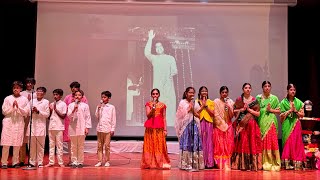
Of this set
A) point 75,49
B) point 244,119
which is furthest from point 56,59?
point 244,119

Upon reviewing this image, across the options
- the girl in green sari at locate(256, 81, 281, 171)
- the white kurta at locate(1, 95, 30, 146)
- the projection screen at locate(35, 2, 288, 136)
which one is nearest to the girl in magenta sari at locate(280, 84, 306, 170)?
the girl in green sari at locate(256, 81, 281, 171)

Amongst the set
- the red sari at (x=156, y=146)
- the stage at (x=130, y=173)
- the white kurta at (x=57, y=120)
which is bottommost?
the stage at (x=130, y=173)

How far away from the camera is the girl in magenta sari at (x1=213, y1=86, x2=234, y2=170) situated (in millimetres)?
5938

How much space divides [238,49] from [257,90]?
0.97m

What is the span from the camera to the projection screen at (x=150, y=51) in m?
7.89

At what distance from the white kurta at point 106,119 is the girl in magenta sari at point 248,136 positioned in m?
2.01

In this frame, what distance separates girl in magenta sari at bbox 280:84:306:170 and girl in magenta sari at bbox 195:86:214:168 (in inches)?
47.2

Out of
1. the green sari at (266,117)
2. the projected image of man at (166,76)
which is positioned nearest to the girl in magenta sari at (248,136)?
the green sari at (266,117)

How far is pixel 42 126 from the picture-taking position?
5.89 metres

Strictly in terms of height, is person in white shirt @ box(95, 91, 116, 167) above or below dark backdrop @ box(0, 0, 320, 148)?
below

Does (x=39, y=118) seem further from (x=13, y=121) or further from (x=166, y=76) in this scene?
(x=166, y=76)

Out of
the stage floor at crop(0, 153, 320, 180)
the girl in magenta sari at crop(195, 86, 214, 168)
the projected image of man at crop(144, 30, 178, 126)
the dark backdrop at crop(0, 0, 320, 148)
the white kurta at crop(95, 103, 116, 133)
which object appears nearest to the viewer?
the stage floor at crop(0, 153, 320, 180)

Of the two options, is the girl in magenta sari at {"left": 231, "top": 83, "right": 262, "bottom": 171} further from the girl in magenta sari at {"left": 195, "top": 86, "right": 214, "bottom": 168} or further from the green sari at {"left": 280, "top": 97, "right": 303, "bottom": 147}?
the green sari at {"left": 280, "top": 97, "right": 303, "bottom": 147}

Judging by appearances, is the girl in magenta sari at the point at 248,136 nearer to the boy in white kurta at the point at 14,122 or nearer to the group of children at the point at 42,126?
the group of children at the point at 42,126
